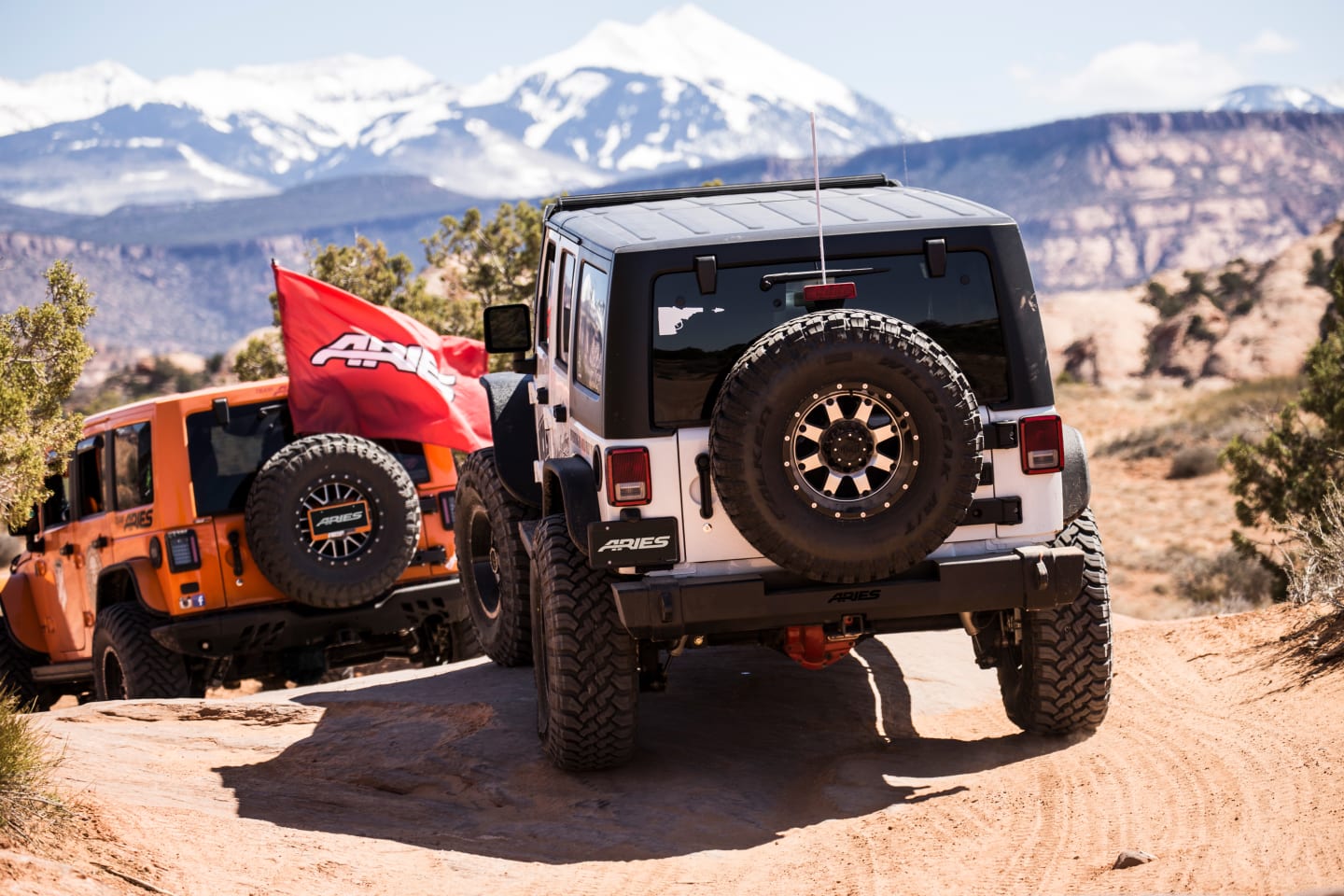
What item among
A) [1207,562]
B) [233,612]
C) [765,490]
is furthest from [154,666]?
[1207,562]

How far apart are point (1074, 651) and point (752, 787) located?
58.1 inches

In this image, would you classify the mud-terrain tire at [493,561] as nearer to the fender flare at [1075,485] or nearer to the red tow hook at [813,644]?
the red tow hook at [813,644]

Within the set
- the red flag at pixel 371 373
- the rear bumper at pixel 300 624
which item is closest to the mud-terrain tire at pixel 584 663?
the rear bumper at pixel 300 624

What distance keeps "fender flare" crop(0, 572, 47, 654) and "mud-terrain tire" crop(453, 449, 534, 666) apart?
11.3 feet

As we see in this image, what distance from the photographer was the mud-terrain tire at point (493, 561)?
8.27 meters

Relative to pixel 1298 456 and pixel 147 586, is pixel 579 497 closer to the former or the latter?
pixel 147 586

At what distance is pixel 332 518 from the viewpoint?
8.84m

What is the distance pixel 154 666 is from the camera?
8930 mm

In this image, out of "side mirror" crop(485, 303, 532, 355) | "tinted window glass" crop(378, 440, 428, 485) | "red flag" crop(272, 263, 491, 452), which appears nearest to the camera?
"side mirror" crop(485, 303, 532, 355)

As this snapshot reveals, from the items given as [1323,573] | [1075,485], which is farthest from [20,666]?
[1323,573]

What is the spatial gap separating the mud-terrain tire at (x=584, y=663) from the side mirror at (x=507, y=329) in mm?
2134

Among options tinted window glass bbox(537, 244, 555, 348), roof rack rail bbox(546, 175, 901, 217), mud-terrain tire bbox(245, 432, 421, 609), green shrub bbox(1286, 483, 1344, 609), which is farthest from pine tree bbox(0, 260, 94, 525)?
green shrub bbox(1286, 483, 1344, 609)

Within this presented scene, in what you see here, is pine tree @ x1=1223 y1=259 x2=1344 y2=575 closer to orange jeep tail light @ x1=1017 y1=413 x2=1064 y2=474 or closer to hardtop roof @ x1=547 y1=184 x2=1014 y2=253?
A: hardtop roof @ x1=547 y1=184 x2=1014 y2=253

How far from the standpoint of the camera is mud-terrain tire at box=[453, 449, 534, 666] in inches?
325
